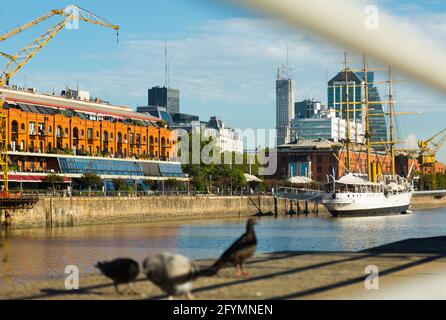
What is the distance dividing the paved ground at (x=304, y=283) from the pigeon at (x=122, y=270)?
1.16ft

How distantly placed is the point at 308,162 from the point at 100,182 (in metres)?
91.1

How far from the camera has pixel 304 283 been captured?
64.1 feet

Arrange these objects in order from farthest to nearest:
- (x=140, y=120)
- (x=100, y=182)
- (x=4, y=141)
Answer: (x=140, y=120) < (x=100, y=182) < (x=4, y=141)

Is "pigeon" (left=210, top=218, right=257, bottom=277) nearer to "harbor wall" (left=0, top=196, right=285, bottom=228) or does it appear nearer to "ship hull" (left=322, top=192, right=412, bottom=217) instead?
"harbor wall" (left=0, top=196, right=285, bottom=228)

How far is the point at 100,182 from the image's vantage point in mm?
102500

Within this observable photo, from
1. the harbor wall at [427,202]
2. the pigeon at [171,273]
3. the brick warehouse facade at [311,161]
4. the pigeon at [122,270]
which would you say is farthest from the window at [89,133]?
the pigeon at [171,273]

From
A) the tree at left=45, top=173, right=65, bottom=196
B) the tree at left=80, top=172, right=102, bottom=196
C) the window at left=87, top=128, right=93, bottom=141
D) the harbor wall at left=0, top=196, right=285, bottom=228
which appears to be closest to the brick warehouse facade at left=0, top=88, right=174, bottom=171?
the window at left=87, top=128, right=93, bottom=141

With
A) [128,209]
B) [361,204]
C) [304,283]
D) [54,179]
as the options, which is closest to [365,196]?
[361,204]

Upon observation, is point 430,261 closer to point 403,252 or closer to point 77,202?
point 403,252

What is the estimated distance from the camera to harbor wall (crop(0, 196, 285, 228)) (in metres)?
75.8

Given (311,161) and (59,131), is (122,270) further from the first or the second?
(311,161)

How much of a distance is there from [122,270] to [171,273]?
2.15m

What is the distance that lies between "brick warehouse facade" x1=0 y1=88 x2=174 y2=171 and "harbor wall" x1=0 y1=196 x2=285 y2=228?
15.2 metres
